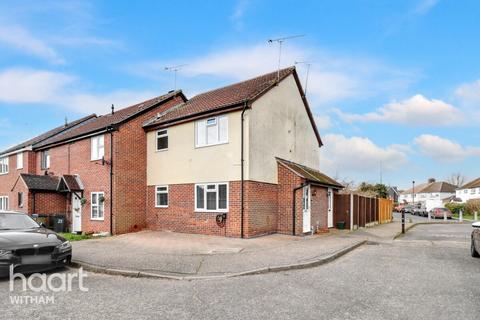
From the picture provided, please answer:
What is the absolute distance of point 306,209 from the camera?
1597 centimetres

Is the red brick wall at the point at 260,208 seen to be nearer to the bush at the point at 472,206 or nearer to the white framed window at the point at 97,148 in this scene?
the white framed window at the point at 97,148

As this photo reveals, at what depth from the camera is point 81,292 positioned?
657 cm

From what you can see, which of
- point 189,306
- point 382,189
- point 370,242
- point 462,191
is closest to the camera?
point 189,306

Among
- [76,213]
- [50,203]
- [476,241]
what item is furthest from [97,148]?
[476,241]

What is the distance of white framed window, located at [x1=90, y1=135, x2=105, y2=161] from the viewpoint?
17.1 m

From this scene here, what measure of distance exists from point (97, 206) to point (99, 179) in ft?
4.06

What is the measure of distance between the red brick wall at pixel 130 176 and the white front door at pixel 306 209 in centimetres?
720

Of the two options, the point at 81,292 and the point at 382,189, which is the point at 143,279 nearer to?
the point at 81,292

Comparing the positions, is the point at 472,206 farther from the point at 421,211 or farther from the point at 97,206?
the point at 97,206

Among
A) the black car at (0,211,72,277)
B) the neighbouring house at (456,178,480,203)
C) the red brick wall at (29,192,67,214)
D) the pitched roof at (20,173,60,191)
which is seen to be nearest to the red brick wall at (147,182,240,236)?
the red brick wall at (29,192,67,214)

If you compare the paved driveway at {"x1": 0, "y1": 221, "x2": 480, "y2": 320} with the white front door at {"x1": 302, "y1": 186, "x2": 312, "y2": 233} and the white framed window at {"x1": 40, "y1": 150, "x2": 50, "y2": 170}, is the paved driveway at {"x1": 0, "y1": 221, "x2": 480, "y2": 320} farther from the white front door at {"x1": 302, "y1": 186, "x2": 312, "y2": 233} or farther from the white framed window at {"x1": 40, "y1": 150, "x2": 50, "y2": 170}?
the white framed window at {"x1": 40, "y1": 150, "x2": 50, "y2": 170}

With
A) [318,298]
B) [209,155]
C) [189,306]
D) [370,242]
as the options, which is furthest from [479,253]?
[209,155]

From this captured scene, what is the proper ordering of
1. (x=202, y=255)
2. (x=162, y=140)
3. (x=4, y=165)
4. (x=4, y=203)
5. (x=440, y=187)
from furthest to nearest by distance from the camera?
(x=440, y=187) → (x=4, y=165) → (x=4, y=203) → (x=162, y=140) → (x=202, y=255)

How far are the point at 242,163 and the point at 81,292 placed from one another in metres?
8.24
